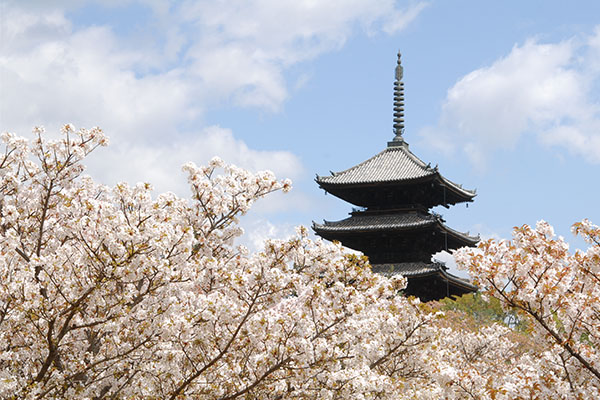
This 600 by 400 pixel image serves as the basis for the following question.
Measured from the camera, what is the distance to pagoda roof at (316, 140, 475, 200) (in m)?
35.6

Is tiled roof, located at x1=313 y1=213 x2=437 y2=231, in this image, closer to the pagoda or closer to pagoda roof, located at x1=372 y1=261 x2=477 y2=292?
the pagoda

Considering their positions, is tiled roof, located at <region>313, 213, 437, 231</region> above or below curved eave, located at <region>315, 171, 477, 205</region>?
below

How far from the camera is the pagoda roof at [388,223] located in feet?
113

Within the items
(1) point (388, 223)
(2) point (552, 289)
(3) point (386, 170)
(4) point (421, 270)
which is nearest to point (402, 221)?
(1) point (388, 223)

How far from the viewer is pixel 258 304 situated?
945 cm

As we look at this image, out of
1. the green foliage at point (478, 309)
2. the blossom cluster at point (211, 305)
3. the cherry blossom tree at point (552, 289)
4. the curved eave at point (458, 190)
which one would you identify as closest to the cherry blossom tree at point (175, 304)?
the blossom cluster at point (211, 305)

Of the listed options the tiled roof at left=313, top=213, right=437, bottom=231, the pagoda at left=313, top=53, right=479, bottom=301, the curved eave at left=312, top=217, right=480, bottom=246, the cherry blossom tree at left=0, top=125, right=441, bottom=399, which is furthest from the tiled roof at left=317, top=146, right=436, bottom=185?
the cherry blossom tree at left=0, top=125, right=441, bottom=399

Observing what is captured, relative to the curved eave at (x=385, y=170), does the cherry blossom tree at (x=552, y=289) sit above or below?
below

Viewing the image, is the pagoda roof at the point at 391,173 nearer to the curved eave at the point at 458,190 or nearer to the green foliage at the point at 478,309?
the curved eave at the point at 458,190

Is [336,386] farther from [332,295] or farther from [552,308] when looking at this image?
[552,308]

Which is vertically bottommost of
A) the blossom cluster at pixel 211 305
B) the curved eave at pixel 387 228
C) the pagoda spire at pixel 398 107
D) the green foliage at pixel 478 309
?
the blossom cluster at pixel 211 305

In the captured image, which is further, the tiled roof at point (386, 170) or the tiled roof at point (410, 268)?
the tiled roof at point (386, 170)

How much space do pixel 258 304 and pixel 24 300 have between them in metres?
2.69

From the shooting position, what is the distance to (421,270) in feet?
111
